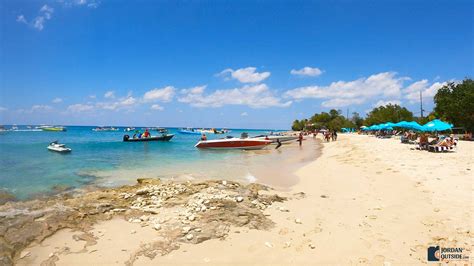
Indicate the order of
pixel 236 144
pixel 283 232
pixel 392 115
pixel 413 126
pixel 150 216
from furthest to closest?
pixel 392 115 < pixel 236 144 < pixel 413 126 < pixel 150 216 < pixel 283 232

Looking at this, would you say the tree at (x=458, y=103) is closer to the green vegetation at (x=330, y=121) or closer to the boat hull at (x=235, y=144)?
the boat hull at (x=235, y=144)

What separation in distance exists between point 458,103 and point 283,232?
1496 inches

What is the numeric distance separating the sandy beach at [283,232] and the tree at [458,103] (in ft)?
103

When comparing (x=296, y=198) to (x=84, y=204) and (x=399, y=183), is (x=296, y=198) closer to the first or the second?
(x=399, y=183)

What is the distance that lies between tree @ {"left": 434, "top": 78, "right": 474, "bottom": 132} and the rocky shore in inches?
1393

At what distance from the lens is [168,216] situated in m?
6.81

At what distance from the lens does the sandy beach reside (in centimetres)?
477

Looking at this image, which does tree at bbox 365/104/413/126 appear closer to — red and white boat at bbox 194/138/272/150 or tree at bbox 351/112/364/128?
tree at bbox 351/112/364/128

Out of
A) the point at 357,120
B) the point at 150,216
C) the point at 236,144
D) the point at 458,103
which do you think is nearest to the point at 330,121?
the point at 357,120

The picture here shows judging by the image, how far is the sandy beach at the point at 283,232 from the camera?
15.6 ft

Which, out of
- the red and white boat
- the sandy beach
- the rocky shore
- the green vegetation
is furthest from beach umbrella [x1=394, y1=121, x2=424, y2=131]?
the green vegetation

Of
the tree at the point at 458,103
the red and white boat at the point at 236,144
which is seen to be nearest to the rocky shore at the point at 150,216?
the red and white boat at the point at 236,144

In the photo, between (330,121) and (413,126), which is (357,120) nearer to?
(330,121)

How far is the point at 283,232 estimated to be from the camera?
227 inches
